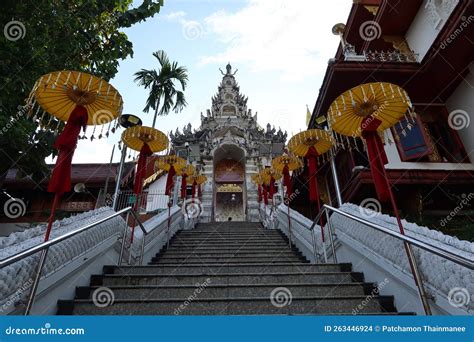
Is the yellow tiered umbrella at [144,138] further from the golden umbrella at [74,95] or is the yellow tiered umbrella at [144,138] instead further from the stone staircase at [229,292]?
the stone staircase at [229,292]

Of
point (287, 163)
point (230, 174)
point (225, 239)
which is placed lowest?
point (225, 239)

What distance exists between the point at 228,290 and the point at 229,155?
16.7m

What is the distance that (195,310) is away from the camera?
295 centimetres

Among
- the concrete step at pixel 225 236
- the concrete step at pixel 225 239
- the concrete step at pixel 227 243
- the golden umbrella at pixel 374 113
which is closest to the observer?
the golden umbrella at pixel 374 113

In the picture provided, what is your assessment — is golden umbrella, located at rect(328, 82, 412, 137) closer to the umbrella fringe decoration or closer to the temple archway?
the umbrella fringe decoration

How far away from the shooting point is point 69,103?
402 cm

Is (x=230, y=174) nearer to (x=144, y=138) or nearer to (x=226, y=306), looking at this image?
(x=144, y=138)

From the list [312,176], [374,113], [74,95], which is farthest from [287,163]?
[74,95]

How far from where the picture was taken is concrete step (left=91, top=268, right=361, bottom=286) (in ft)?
12.3

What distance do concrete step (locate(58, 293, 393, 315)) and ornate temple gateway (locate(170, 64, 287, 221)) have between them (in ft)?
40.8

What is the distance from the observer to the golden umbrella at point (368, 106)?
3.92 metres

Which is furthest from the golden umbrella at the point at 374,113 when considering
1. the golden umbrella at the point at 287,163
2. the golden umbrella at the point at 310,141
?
the golden umbrella at the point at 287,163

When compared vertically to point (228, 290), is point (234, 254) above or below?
above

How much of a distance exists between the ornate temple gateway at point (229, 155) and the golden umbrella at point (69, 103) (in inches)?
432
